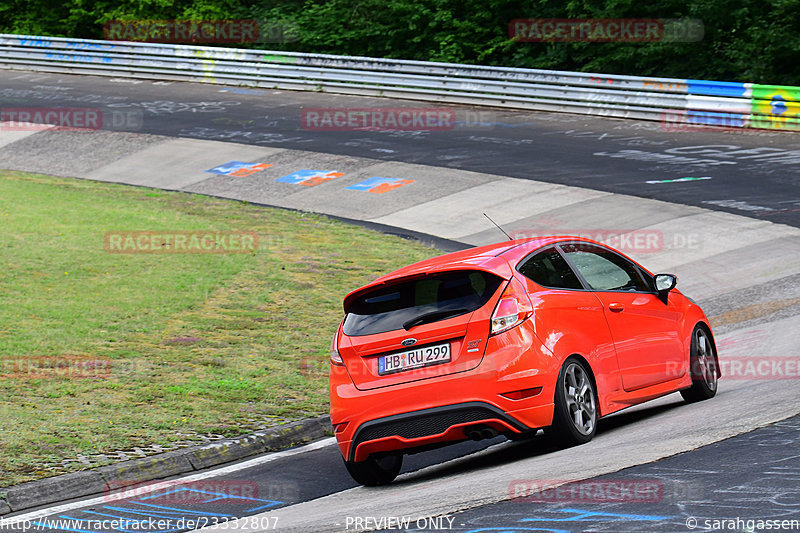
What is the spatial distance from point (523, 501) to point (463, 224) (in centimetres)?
1379

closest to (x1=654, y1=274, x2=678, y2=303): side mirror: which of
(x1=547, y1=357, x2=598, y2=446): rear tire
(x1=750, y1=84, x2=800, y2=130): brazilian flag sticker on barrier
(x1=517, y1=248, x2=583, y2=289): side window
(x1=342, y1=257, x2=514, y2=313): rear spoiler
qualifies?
(x1=517, y1=248, x2=583, y2=289): side window

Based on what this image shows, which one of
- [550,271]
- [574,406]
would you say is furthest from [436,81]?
[574,406]

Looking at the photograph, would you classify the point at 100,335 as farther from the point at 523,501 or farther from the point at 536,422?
the point at 523,501

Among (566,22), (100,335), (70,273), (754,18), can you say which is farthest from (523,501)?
(566,22)

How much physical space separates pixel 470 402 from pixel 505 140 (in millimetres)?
19711

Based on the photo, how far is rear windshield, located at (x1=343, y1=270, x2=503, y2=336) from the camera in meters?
7.46

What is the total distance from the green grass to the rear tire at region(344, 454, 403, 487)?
1817 millimetres

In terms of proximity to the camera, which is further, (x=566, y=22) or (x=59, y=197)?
(x=566, y=22)

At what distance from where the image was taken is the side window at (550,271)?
7766mm

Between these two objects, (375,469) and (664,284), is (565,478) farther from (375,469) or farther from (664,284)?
(664,284)

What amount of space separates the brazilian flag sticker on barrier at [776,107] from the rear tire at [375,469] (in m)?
19.1

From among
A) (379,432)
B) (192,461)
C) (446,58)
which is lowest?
(192,461)

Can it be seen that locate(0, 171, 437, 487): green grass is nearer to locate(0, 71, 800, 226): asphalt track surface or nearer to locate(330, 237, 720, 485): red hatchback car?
locate(330, 237, 720, 485): red hatchback car

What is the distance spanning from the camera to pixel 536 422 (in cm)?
732
